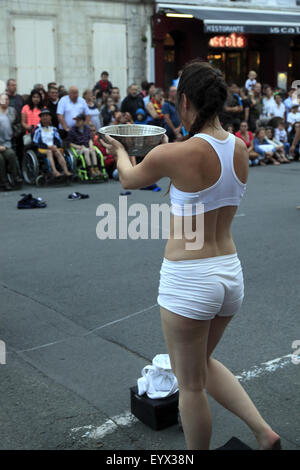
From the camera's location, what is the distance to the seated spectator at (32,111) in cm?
1394

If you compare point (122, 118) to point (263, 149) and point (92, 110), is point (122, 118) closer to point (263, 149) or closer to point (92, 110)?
point (92, 110)

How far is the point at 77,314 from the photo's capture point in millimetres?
5473

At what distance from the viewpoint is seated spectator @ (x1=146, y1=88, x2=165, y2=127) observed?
1552 centimetres

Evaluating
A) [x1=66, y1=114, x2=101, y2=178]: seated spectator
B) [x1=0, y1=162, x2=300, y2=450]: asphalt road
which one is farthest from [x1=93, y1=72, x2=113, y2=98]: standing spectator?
[x1=0, y1=162, x2=300, y2=450]: asphalt road

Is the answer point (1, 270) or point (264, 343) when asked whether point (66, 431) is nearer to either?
point (264, 343)

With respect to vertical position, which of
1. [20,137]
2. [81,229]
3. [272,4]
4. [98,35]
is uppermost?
[272,4]

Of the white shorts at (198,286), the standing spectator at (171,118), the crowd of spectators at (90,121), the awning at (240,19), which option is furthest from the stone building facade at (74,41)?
the white shorts at (198,286)

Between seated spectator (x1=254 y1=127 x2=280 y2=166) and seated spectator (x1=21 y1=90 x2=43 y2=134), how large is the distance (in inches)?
256

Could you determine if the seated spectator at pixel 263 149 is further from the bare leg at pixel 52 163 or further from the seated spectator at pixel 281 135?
the bare leg at pixel 52 163

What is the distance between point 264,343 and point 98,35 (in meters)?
18.3

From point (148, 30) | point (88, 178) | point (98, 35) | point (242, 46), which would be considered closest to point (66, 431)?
point (88, 178)

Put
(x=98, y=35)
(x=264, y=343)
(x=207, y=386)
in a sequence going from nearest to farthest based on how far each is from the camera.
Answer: (x=207, y=386), (x=264, y=343), (x=98, y=35)

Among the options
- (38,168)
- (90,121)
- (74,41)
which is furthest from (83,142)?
(74,41)

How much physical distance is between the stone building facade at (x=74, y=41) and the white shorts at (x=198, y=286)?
17474 mm
